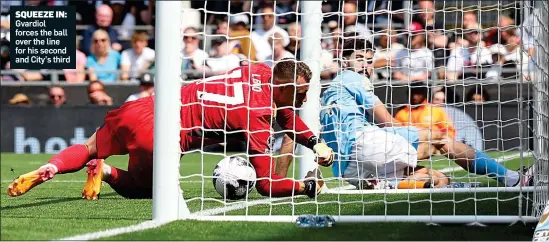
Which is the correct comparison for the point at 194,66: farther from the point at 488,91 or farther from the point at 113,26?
the point at 488,91

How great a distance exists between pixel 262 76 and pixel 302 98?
324 millimetres

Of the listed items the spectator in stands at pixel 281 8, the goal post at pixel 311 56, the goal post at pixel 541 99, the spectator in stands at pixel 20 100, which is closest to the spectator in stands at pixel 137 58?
the spectator in stands at pixel 20 100

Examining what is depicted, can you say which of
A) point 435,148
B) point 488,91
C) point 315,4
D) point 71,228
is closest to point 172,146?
point 71,228

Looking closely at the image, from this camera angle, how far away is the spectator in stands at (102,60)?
16.0 metres

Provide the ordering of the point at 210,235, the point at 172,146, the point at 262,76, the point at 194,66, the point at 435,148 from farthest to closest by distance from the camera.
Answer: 1. the point at 194,66
2. the point at 435,148
3. the point at 262,76
4. the point at 172,146
5. the point at 210,235

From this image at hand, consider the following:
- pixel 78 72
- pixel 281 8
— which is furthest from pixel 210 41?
pixel 78 72

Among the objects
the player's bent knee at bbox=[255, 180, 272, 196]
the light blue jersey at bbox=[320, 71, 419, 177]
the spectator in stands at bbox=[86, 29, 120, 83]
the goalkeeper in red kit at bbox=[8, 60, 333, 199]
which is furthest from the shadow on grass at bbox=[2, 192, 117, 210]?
the spectator in stands at bbox=[86, 29, 120, 83]

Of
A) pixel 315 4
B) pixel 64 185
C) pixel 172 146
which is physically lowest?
pixel 64 185

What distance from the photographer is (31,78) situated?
1641 cm

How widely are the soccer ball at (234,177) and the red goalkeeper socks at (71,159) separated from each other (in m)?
0.89

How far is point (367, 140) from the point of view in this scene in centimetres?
826

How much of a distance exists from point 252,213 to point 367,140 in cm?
208

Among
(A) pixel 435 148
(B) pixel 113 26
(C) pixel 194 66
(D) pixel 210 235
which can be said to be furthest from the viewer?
(B) pixel 113 26

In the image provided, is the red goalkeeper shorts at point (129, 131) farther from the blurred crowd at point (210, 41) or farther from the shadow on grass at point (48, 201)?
the blurred crowd at point (210, 41)
